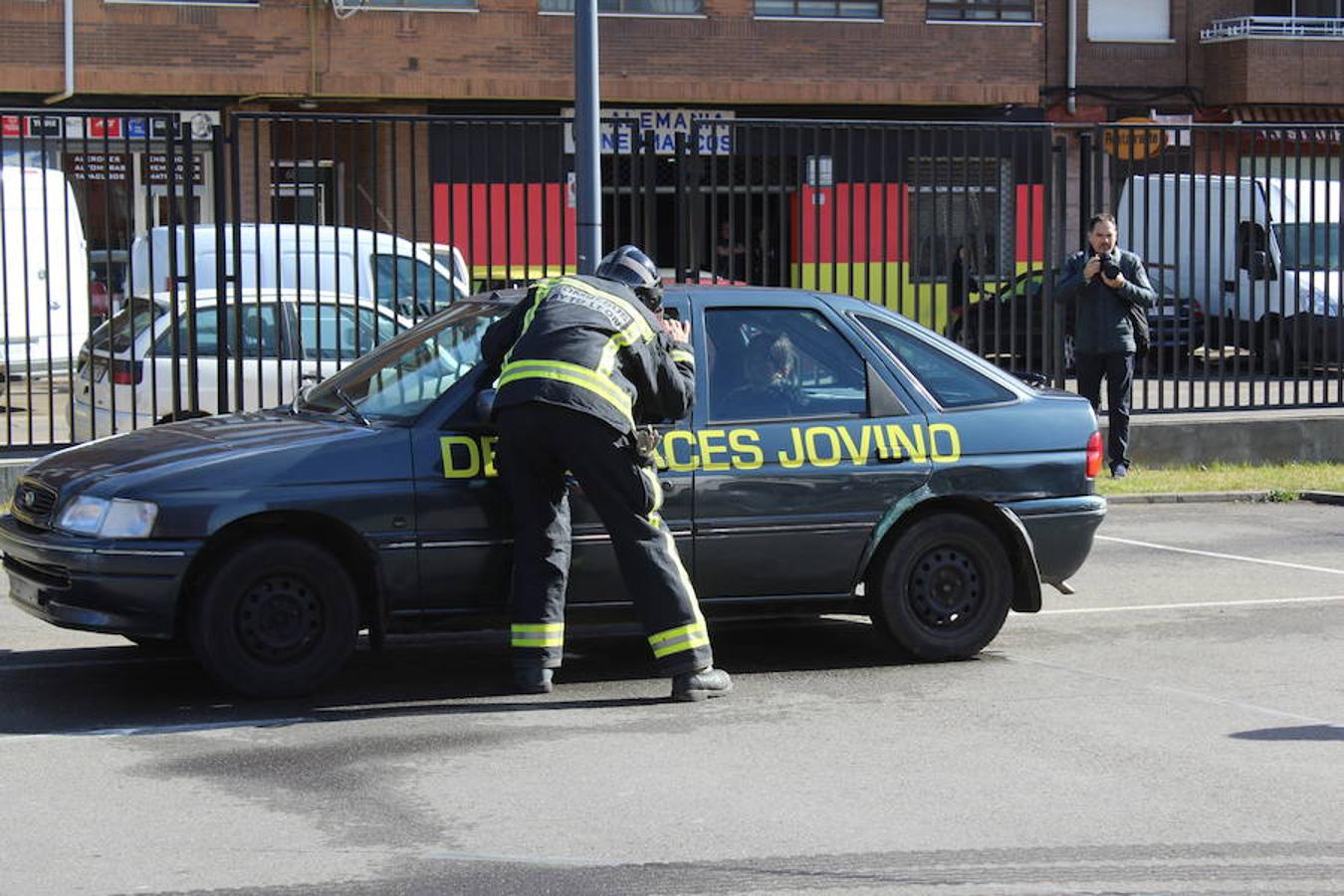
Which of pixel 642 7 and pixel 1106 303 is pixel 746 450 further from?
pixel 642 7

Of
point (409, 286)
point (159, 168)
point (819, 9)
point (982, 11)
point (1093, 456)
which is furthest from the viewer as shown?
point (982, 11)

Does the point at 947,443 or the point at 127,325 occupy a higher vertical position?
the point at 127,325

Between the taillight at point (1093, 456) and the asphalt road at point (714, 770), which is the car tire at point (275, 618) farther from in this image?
the taillight at point (1093, 456)

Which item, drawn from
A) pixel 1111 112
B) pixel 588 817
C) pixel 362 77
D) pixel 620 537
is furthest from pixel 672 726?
pixel 1111 112

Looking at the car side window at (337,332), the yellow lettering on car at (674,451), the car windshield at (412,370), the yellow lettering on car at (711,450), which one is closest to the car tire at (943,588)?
the yellow lettering on car at (711,450)

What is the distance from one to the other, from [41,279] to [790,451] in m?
9.57

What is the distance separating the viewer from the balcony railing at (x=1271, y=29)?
3247 centimetres

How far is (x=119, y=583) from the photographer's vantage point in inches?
272

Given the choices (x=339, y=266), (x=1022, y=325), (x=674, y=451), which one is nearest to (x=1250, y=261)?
(x=1022, y=325)

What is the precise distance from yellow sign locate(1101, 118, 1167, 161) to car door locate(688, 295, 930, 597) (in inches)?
298

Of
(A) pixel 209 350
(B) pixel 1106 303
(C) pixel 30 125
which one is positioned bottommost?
(A) pixel 209 350

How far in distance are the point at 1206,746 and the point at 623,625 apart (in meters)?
2.38

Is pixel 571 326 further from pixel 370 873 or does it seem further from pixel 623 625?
pixel 370 873

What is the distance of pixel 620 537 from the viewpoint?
7160 millimetres
